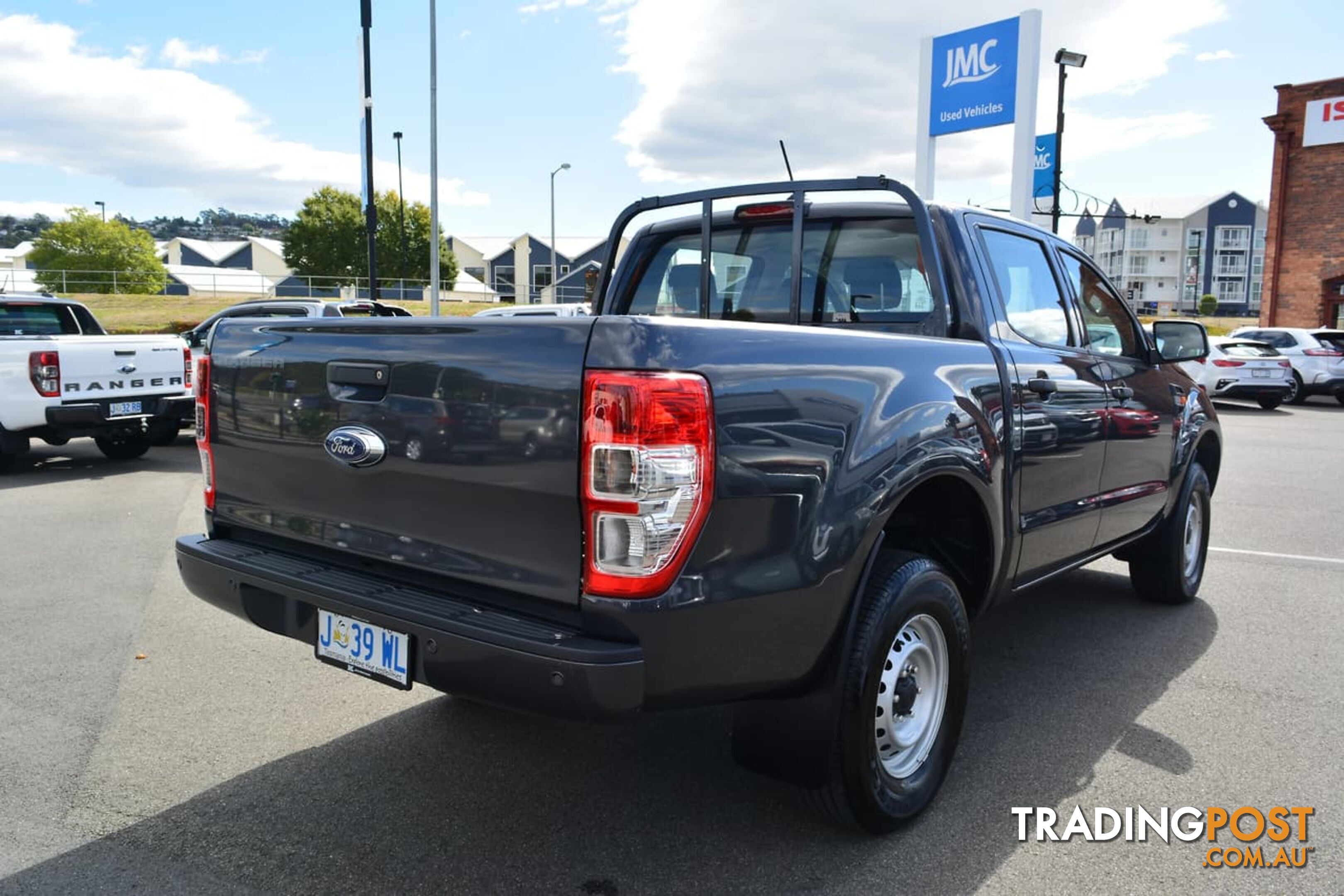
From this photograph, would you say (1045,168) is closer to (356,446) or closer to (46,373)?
(46,373)

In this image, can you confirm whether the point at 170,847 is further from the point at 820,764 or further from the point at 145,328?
the point at 145,328

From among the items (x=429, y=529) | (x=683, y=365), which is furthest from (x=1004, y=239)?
(x=429, y=529)

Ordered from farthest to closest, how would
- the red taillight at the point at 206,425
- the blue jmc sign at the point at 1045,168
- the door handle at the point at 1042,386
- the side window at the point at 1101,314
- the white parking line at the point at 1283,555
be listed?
the blue jmc sign at the point at 1045,168 → the white parking line at the point at 1283,555 → the side window at the point at 1101,314 → the door handle at the point at 1042,386 → the red taillight at the point at 206,425

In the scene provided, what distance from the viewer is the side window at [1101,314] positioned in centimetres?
445

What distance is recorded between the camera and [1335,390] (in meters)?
20.9

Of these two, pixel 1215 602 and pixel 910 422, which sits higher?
pixel 910 422

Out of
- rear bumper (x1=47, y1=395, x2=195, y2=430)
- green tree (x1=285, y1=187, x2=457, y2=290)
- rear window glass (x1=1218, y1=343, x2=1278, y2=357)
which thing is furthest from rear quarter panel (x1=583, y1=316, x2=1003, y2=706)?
green tree (x1=285, y1=187, x2=457, y2=290)

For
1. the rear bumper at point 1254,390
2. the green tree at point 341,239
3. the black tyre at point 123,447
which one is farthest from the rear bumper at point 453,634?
the green tree at point 341,239

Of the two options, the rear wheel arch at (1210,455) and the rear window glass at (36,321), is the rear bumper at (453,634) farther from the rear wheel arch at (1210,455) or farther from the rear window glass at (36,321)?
the rear window glass at (36,321)

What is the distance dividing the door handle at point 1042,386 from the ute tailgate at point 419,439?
1.97m

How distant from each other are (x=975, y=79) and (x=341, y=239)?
52780 millimetres

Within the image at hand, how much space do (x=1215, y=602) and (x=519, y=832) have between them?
4402mm

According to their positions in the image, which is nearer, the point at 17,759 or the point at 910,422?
the point at 910,422

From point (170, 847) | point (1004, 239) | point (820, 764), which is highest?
point (1004, 239)
